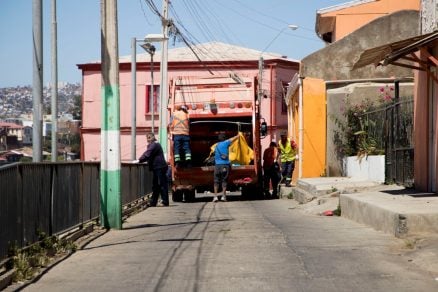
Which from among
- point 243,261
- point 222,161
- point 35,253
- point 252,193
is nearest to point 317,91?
point 252,193

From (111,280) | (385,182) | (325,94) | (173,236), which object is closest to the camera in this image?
(111,280)

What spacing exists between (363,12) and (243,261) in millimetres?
22824

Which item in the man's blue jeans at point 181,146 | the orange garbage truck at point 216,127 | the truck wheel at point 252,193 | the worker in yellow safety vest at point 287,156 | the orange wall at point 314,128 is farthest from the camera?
the orange wall at point 314,128

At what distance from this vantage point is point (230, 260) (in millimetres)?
8516

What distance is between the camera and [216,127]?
69.3 ft

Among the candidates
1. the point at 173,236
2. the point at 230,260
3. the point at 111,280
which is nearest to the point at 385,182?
the point at 173,236

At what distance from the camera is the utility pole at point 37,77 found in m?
12.7

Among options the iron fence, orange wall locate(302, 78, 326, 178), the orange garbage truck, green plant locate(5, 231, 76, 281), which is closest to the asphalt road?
green plant locate(5, 231, 76, 281)

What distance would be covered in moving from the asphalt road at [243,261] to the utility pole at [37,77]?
2160 mm

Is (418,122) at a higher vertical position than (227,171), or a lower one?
higher

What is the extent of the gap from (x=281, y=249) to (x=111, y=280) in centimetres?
250

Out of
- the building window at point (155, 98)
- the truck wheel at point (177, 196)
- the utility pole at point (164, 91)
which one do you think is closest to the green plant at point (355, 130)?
the truck wheel at point (177, 196)

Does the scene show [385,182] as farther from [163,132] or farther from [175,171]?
[163,132]

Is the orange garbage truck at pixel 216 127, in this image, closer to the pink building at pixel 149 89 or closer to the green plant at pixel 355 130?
the green plant at pixel 355 130
